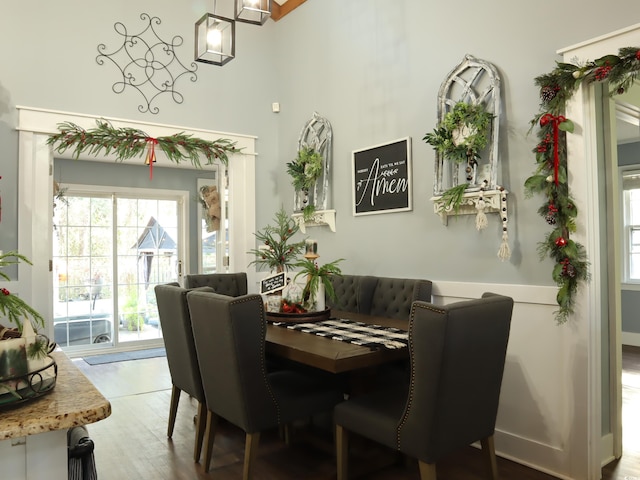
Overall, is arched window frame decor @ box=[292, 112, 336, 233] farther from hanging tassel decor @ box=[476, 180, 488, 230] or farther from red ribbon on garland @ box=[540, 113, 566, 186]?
red ribbon on garland @ box=[540, 113, 566, 186]

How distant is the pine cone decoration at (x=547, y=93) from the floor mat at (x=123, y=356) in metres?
4.79

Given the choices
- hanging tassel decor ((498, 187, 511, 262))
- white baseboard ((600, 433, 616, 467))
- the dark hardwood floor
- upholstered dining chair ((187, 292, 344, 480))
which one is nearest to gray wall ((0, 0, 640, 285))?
hanging tassel decor ((498, 187, 511, 262))

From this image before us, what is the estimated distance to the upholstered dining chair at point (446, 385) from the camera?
6.11 feet

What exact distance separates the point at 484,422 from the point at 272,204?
350 cm

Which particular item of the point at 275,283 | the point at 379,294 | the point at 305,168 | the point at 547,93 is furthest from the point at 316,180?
the point at 547,93

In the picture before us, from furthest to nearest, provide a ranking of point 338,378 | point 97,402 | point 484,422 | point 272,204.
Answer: point 272,204
point 338,378
point 484,422
point 97,402

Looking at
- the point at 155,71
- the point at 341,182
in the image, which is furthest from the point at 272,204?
the point at 155,71

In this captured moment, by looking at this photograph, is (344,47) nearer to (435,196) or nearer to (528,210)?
(435,196)

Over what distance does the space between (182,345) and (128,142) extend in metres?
2.28

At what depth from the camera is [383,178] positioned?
3.86 m

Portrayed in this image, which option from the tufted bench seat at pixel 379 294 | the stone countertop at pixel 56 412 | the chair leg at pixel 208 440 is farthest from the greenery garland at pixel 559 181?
the stone countertop at pixel 56 412

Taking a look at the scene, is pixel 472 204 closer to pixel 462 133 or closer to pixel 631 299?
pixel 462 133

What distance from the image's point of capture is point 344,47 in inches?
170

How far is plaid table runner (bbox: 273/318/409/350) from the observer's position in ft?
7.73
